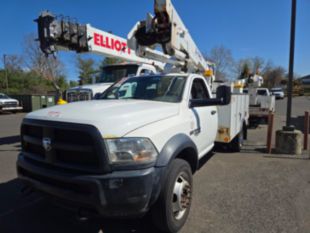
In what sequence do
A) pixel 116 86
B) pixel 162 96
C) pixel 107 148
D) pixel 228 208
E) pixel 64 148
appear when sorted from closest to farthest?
pixel 107 148 → pixel 64 148 → pixel 228 208 → pixel 162 96 → pixel 116 86

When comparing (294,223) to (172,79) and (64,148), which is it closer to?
(172,79)

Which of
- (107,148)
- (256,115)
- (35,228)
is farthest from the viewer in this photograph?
(256,115)

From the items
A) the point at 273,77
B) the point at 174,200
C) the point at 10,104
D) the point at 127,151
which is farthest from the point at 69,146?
the point at 273,77

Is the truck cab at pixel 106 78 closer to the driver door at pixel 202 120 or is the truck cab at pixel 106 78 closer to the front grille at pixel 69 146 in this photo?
the driver door at pixel 202 120

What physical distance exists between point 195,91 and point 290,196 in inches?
90.8

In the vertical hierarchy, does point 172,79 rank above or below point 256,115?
above

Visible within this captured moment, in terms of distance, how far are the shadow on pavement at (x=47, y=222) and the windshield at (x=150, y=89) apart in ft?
5.89

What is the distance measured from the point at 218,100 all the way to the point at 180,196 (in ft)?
5.05

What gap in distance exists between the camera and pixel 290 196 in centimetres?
378


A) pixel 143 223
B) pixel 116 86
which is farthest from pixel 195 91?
pixel 143 223

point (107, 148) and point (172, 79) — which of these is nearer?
point (107, 148)

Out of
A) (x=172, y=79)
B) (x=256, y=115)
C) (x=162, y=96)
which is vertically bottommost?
(x=256, y=115)

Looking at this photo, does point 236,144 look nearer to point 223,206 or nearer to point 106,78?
point 223,206

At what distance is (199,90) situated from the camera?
4277 millimetres
